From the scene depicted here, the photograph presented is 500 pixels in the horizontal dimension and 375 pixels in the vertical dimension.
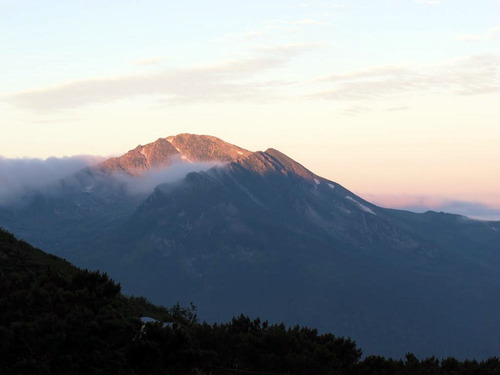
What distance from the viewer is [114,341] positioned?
147 ft

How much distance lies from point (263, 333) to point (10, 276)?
17.0 meters

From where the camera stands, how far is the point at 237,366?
5306 cm

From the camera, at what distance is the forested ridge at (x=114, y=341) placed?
4309 centimetres

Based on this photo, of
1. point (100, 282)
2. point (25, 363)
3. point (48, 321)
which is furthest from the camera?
point (100, 282)

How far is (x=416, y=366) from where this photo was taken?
58312mm

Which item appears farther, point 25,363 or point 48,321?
point 48,321

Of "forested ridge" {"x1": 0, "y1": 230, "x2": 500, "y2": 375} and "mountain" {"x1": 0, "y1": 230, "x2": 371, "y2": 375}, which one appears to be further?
"forested ridge" {"x1": 0, "y1": 230, "x2": 500, "y2": 375}

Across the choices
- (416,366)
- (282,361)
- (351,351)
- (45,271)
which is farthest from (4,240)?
(416,366)

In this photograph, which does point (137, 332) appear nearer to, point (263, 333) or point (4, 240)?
point (263, 333)

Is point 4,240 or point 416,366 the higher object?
point 4,240

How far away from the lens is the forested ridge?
141 ft

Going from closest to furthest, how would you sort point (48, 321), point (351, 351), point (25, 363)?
1. point (25, 363)
2. point (48, 321)
3. point (351, 351)

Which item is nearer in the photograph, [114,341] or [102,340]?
[102,340]

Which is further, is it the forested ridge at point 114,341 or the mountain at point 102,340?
the forested ridge at point 114,341
